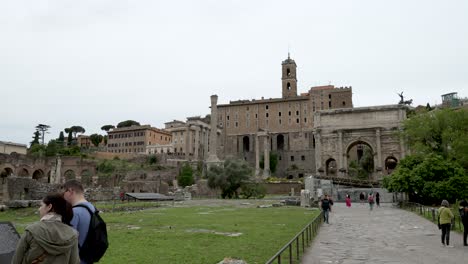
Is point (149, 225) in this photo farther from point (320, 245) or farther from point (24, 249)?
point (24, 249)

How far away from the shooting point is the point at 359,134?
5481 centimetres

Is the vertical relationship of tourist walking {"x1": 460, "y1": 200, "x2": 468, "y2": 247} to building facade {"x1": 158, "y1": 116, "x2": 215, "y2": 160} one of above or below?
below

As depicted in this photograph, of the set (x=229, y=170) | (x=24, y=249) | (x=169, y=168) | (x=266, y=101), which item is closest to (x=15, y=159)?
(x=169, y=168)

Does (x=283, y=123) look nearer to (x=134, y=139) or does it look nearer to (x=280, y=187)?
(x=134, y=139)

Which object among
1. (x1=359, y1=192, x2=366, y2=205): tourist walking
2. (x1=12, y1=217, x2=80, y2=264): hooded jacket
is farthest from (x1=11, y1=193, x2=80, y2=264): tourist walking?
(x1=359, y1=192, x2=366, y2=205): tourist walking

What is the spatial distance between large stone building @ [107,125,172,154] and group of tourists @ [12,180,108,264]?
100819 mm

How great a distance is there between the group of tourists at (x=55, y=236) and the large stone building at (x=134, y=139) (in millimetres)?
100819

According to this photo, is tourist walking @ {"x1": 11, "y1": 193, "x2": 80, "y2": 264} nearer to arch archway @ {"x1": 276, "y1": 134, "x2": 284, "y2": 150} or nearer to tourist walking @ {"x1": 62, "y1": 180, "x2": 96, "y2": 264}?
tourist walking @ {"x1": 62, "y1": 180, "x2": 96, "y2": 264}

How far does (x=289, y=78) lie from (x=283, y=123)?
13178 mm

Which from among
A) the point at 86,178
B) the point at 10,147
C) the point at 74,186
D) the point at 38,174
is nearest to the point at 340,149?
the point at 86,178

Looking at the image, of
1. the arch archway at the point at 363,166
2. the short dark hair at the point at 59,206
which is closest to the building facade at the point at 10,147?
the arch archway at the point at 363,166

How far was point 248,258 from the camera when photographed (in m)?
9.09

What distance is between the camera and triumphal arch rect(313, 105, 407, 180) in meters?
53.4

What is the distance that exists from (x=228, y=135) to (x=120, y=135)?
101 ft
